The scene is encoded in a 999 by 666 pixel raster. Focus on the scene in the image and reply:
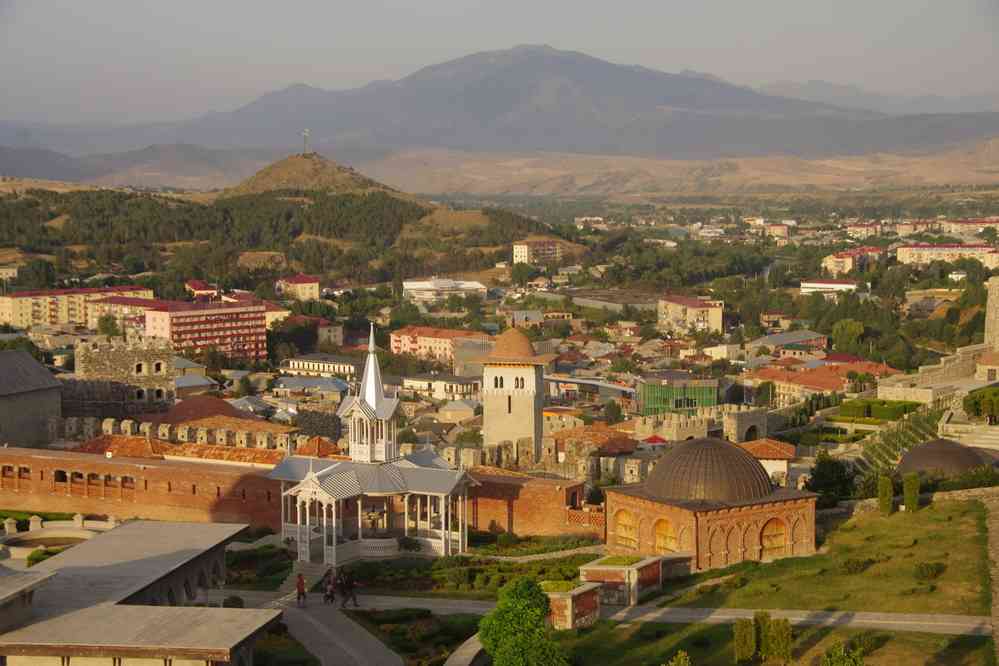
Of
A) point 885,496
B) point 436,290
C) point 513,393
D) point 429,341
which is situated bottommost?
point 429,341

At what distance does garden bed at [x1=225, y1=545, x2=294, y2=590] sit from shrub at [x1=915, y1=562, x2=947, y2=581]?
29.5ft

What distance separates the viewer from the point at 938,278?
92.4 m

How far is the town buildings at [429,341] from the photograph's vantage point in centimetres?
7469

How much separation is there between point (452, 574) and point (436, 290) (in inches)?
3003

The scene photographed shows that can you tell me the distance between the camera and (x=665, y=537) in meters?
23.8

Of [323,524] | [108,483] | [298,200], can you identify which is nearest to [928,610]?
[323,524]

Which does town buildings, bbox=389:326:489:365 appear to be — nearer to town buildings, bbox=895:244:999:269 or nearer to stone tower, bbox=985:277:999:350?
stone tower, bbox=985:277:999:350

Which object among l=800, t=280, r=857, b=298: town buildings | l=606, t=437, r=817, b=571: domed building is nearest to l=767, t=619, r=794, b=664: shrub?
l=606, t=437, r=817, b=571: domed building

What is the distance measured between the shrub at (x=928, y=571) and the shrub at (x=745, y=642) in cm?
419

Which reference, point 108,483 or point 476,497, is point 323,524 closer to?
point 476,497

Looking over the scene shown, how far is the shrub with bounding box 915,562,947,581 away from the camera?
21.7 m

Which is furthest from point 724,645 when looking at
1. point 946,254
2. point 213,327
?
point 946,254

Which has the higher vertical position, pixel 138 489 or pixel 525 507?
pixel 525 507

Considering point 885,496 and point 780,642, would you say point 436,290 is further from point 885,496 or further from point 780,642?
point 780,642
